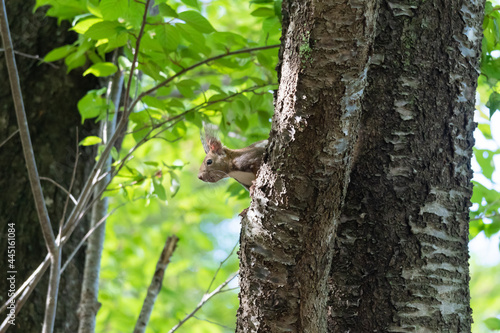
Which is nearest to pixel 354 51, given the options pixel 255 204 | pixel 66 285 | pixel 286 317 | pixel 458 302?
pixel 255 204

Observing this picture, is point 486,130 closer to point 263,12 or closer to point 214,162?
point 263,12

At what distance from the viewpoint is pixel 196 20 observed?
1963mm

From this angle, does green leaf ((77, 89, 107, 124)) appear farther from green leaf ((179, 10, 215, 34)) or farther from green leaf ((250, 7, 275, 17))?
green leaf ((250, 7, 275, 17))

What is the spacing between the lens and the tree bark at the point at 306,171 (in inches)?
44.3

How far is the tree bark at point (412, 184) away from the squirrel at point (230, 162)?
0.74 m

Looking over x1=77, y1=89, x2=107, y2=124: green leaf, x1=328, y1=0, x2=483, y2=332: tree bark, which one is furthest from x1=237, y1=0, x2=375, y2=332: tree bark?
x1=77, y1=89, x2=107, y2=124: green leaf

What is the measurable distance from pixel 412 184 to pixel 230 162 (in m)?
1.05

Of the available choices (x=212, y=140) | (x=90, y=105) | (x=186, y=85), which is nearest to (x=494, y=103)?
(x=212, y=140)

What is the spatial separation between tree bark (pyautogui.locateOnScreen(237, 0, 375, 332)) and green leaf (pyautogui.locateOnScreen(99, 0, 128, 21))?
103cm

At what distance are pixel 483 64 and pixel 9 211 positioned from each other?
2.68m

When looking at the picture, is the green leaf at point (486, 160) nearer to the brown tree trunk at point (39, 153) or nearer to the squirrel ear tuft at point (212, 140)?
the squirrel ear tuft at point (212, 140)

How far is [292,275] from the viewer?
3.85ft

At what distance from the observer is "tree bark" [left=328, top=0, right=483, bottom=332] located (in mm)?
1419

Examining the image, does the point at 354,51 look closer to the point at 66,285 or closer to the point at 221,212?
the point at 66,285
